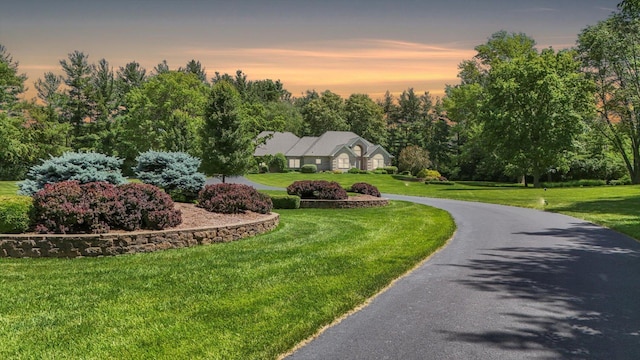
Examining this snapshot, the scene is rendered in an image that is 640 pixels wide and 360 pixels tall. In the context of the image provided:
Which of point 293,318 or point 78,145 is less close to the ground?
point 78,145

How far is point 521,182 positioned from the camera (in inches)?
2292

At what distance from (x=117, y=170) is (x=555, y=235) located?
14.4 m

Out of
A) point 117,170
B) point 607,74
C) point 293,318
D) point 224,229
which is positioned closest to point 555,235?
point 224,229

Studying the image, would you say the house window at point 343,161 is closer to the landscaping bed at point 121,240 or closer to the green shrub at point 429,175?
the green shrub at point 429,175

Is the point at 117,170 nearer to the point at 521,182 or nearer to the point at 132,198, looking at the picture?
the point at 132,198

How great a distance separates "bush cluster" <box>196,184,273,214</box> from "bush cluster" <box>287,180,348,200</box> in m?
6.69

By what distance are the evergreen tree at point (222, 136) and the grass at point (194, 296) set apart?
98.5 feet

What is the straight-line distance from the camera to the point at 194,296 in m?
7.64

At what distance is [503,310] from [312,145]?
240ft

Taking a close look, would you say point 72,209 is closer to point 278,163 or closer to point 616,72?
point 616,72

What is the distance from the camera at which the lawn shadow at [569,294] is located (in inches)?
233

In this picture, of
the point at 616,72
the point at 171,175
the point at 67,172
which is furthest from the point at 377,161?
the point at 67,172

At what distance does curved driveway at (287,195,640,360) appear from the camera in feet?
18.7

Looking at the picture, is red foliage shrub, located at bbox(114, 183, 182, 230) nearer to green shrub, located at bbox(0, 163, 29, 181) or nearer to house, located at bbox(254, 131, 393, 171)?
green shrub, located at bbox(0, 163, 29, 181)
